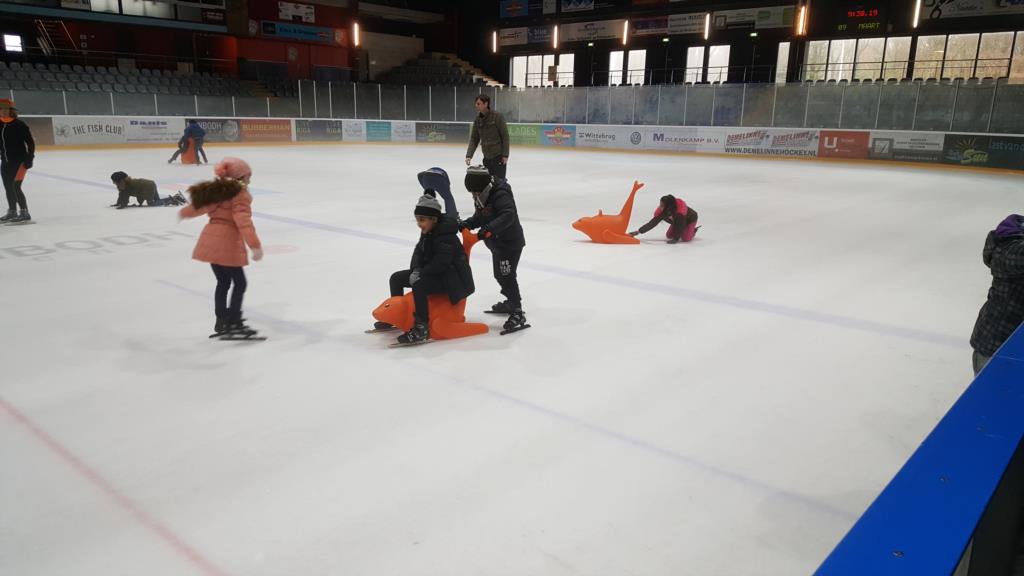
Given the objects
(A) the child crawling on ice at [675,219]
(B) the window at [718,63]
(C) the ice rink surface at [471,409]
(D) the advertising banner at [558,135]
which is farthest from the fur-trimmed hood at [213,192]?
(B) the window at [718,63]

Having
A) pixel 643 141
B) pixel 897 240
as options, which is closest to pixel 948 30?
pixel 643 141

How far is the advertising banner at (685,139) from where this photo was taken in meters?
25.0

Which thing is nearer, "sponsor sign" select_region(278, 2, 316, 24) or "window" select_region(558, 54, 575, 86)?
"sponsor sign" select_region(278, 2, 316, 24)

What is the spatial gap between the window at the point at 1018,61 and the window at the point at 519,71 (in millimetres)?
22091

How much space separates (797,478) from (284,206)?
9.59 m

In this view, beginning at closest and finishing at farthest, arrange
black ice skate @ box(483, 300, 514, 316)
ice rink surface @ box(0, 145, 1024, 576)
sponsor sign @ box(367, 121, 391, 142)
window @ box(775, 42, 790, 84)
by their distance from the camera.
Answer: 1. ice rink surface @ box(0, 145, 1024, 576)
2. black ice skate @ box(483, 300, 514, 316)
3. sponsor sign @ box(367, 121, 391, 142)
4. window @ box(775, 42, 790, 84)

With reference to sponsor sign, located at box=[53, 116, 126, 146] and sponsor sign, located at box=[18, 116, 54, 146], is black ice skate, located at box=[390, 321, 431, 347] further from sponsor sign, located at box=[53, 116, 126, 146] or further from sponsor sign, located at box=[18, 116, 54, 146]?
sponsor sign, located at box=[53, 116, 126, 146]

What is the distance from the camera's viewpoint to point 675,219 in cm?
845

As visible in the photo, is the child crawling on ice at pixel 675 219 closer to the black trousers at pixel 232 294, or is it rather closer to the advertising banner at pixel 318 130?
the black trousers at pixel 232 294

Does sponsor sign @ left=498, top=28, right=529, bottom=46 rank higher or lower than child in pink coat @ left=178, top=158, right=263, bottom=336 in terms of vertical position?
higher

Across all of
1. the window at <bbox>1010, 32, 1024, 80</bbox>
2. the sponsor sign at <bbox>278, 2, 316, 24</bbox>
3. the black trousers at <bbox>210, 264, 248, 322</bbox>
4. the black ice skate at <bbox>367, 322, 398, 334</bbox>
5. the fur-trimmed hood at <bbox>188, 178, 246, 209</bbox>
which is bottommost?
the black ice skate at <bbox>367, 322, 398, 334</bbox>

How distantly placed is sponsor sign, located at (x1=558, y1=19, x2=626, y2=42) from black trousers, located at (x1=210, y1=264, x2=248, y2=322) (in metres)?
33.0

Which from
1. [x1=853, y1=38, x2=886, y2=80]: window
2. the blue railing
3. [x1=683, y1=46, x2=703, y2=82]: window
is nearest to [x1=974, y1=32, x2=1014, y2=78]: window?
[x1=853, y1=38, x2=886, y2=80]: window

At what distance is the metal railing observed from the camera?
21531mm
